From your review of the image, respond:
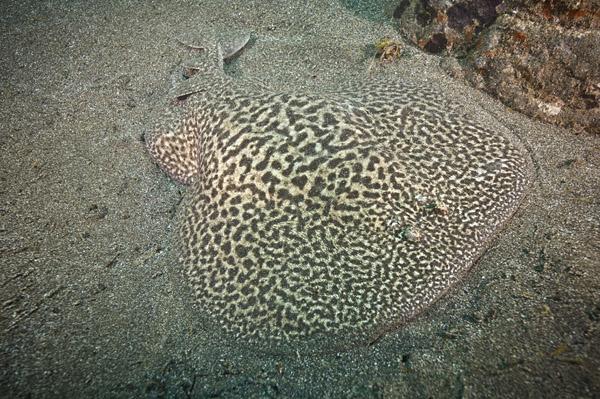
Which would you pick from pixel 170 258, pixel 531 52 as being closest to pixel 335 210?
pixel 170 258

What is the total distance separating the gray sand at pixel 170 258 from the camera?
266cm

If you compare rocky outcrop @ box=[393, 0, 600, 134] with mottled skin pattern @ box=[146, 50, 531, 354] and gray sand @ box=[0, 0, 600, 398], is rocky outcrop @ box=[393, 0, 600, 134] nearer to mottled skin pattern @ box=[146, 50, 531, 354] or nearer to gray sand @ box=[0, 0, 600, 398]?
gray sand @ box=[0, 0, 600, 398]

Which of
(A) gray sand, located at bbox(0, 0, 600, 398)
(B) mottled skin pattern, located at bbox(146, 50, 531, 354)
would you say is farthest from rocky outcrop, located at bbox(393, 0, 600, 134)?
(B) mottled skin pattern, located at bbox(146, 50, 531, 354)

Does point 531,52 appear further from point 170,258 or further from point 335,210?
point 170,258

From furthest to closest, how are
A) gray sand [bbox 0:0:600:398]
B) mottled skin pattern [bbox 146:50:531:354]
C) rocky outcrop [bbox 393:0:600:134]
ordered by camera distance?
1. rocky outcrop [bbox 393:0:600:134]
2. mottled skin pattern [bbox 146:50:531:354]
3. gray sand [bbox 0:0:600:398]

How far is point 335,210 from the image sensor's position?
3.17 meters

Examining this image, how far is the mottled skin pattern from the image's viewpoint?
286 centimetres

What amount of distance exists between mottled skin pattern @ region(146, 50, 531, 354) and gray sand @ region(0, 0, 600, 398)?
1.11 ft

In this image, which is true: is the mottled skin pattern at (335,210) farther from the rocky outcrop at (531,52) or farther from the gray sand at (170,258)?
the rocky outcrop at (531,52)

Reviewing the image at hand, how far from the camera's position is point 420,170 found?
337cm

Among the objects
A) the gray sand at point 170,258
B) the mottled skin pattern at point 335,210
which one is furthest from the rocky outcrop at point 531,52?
the mottled skin pattern at point 335,210

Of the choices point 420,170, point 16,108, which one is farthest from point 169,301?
point 16,108

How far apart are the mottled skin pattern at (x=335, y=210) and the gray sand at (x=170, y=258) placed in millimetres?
338

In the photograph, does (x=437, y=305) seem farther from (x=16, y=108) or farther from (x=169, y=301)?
(x=16, y=108)
